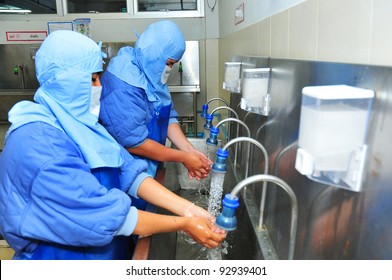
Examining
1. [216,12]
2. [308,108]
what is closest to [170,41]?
[308,108]

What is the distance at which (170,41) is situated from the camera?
1540mm

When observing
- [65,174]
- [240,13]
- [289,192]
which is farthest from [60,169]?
[240,13]

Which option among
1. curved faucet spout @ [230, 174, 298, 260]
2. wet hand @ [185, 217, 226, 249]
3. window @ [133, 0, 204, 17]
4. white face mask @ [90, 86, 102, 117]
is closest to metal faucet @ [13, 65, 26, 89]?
window @ [133, 0, 204, 17]

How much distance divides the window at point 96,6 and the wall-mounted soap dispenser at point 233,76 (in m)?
2.67

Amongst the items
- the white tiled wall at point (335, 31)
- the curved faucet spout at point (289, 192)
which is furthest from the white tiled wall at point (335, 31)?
the curved faucet spout at point (289, 192)

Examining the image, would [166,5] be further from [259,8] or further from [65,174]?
[65,174]

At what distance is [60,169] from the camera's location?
2.66ft

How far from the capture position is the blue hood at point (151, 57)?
1.50 m

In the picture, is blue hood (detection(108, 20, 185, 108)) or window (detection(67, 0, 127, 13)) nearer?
blue hood (detection(108, 20, 185, 108))

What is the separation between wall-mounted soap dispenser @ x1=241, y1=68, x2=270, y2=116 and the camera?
117 centimetres

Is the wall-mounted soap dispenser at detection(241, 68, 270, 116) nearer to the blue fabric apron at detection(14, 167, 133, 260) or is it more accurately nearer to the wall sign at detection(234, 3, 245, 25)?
the blue fabric apron at detection(14, 167, 133, 260)

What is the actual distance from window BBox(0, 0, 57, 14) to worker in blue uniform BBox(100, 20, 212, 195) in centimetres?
289

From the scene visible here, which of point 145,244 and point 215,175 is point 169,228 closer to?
point 145,244

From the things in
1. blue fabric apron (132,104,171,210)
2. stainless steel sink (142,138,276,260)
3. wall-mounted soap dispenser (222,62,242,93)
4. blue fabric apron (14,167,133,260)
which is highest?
wall-mounted soap dispenser (222,62,242,93)
